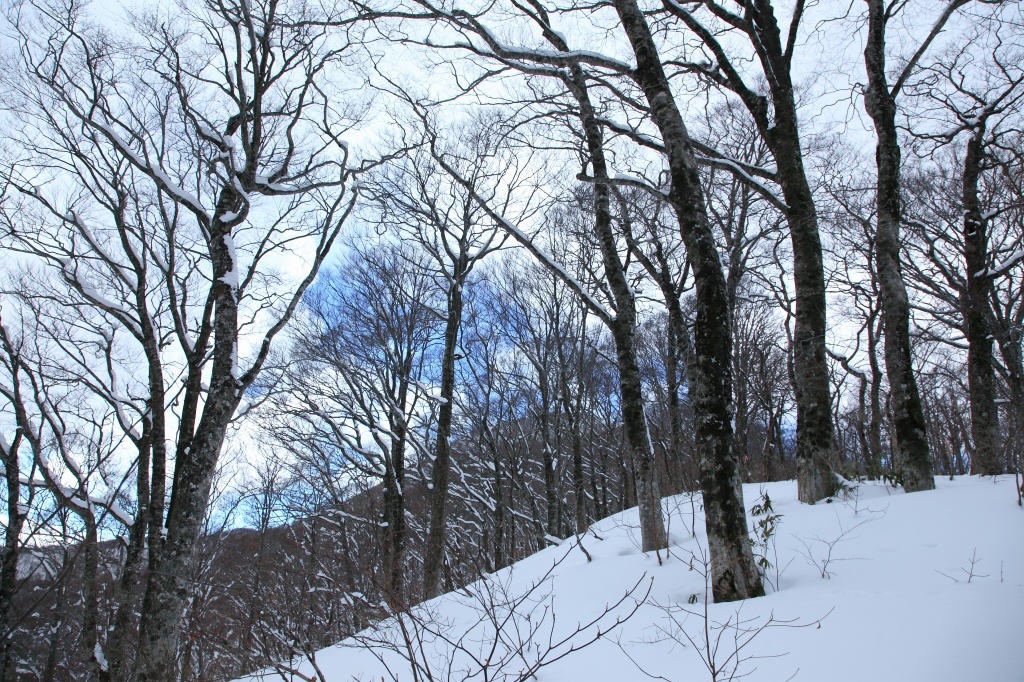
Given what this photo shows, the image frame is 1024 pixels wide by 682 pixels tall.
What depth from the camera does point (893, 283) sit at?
5.66m

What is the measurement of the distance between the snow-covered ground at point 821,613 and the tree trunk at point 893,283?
1.42 feet

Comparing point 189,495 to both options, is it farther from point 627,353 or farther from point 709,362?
point 709,362

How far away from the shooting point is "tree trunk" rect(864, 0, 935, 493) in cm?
513

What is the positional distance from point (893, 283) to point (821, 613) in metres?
4.47

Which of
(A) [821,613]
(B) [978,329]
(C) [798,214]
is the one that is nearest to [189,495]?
(A) [821,613]

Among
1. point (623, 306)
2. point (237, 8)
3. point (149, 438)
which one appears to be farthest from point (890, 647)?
point (149, 438)

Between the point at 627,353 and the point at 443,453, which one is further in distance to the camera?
the point at 443,453

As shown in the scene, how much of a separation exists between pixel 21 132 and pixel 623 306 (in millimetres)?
10853

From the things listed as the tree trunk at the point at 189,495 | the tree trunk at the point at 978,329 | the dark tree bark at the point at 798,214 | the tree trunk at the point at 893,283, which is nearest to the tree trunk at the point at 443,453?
the tree trunk at the point at 189,495

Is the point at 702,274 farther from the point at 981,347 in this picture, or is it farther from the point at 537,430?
the point at 537,430

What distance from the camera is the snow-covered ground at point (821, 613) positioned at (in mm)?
2164

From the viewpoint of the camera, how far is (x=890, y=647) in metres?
2.24

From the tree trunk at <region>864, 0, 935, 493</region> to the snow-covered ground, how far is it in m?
0.43

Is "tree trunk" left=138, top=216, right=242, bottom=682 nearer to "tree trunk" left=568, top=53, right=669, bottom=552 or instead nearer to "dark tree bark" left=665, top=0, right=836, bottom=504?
"tree trunk" left=568, top=53, right=669, bottom=552
